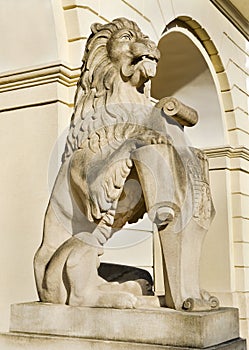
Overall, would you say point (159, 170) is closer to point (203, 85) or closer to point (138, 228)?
point (138, 228)

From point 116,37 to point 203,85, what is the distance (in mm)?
4598

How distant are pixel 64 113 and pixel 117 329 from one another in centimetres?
217

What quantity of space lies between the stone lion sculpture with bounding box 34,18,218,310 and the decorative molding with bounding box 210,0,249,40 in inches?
181

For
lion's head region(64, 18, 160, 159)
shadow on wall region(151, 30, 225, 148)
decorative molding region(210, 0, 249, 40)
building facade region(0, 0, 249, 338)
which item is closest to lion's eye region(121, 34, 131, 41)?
lion's head region(64, 18, 160, 159)

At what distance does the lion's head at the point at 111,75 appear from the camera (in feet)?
10.1

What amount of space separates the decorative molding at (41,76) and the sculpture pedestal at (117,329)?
6.76 ft

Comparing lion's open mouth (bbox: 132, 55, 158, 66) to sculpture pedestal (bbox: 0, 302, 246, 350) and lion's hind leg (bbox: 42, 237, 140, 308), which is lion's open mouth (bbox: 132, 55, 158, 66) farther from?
sculpture pedestal (bbox: 0, 302, 246, 350)

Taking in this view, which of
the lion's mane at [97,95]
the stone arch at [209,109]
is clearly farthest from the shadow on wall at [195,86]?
the lion's mane at [97,95]

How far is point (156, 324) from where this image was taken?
254 centimetres

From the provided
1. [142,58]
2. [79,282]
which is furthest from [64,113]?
[79,282]

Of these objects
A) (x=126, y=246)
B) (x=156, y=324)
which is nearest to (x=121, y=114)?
(x=156, y=324)

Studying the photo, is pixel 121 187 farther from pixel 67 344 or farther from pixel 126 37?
pixel 126 37

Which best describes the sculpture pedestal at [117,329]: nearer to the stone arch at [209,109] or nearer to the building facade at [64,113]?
the building facade at [64,113]

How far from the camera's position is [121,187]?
111 inches
